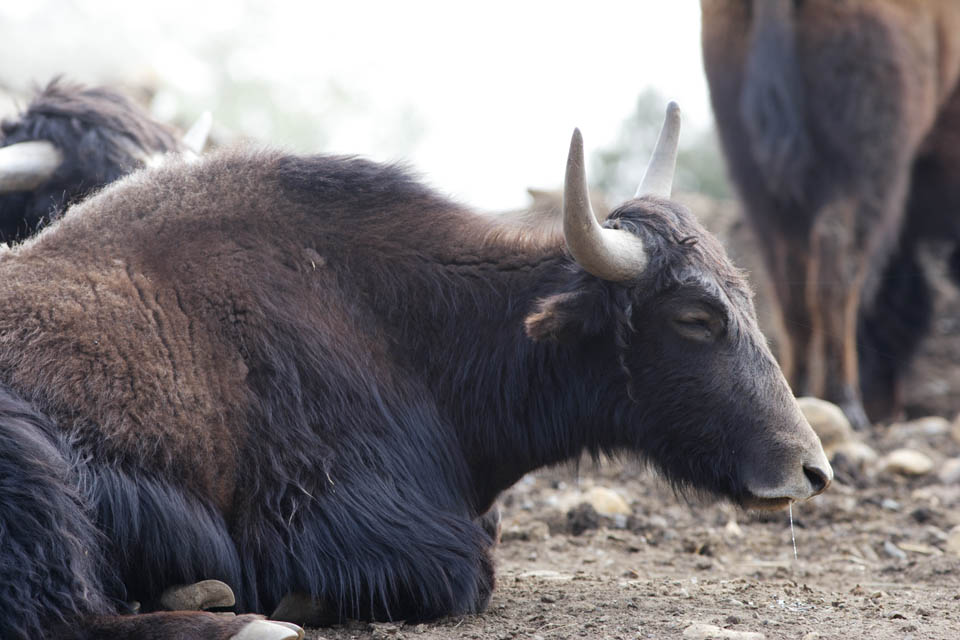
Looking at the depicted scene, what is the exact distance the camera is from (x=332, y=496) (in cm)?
380

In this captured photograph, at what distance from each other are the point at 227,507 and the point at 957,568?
310 cm

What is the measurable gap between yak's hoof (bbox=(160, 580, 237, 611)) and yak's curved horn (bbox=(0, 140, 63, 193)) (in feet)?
8.61

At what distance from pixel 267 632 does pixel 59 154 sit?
3251 millimetres

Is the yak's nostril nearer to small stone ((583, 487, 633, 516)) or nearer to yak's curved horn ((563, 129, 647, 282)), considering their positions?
yak's curved horn ((563, 129, 647, 282))

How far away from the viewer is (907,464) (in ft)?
22.3

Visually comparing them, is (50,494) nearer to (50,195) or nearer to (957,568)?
(50,195)

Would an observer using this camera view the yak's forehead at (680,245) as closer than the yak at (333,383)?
No

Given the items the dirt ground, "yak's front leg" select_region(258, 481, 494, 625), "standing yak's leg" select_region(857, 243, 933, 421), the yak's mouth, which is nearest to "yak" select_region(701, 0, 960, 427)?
"standing yak's leg" select_region(857, 243, 933, 421)

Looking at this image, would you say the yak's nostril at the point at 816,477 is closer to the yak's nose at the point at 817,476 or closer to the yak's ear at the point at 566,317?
the yak's nose at the point at 817,476

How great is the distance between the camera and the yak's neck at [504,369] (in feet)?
13.9

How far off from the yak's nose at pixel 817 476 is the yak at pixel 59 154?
3305 mm

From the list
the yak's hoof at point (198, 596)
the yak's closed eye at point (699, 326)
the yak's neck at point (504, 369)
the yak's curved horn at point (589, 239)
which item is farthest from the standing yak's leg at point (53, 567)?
the yak's closed eye at point (699, 326)

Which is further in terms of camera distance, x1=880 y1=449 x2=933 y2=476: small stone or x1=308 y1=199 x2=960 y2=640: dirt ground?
x1=880 y1=449 x2=933 y2=476: small stone

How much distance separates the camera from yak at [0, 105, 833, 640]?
351 centimetres
